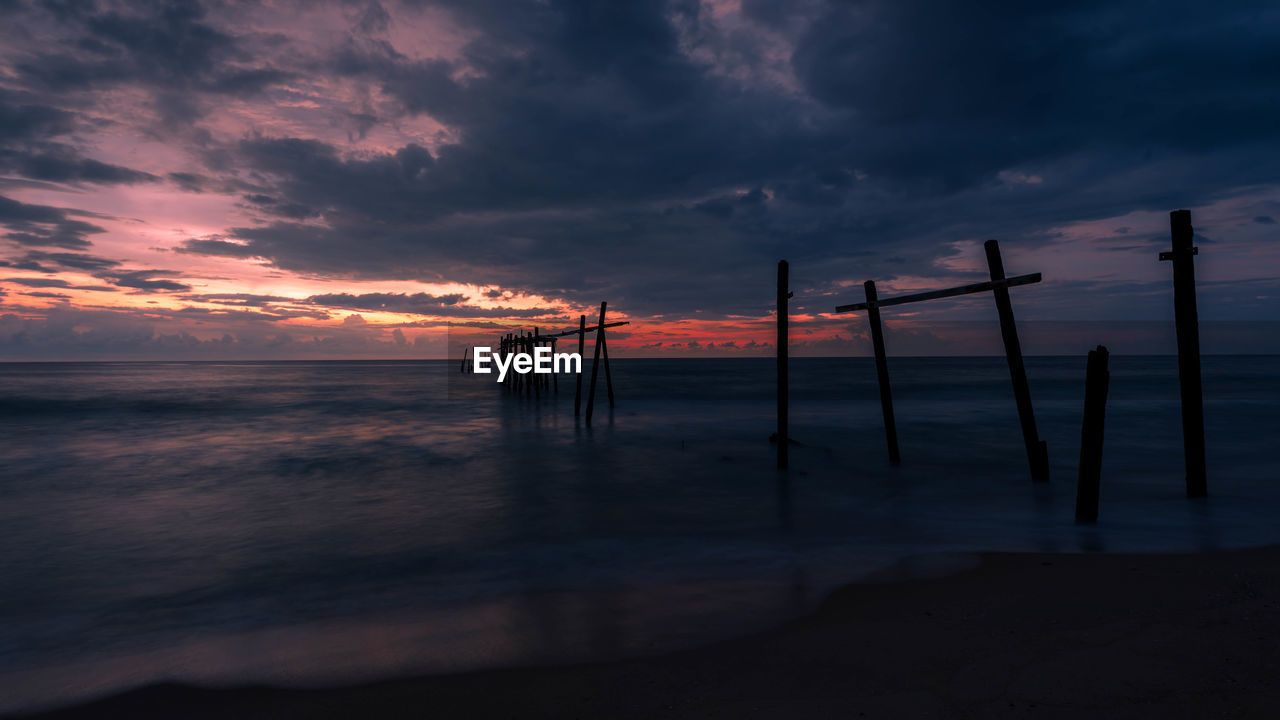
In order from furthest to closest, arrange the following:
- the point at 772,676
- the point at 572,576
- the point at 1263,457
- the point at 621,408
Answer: the point at 621,408 → the point at 1263,457 → the point at 572,576 → the point at 772,676

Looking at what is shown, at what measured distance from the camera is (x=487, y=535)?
342 inches

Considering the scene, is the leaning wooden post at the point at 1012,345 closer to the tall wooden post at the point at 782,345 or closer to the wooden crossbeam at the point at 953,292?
the wooden crossbeam at the point at 953,292

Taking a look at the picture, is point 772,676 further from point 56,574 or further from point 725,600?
point 56,574

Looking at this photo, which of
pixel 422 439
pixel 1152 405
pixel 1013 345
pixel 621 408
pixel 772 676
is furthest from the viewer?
pixel 621 408

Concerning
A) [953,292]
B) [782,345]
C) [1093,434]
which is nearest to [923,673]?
[1093,434]

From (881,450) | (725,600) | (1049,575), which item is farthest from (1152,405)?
(725,600)

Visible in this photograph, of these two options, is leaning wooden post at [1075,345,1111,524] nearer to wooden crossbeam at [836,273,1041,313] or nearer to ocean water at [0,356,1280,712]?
ocean water at [0,356,1280,712]

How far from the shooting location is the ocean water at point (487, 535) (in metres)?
4.89

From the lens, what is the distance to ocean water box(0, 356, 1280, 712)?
4.89 meters

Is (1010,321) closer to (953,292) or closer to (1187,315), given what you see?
Result: (953,292)

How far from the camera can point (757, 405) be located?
33.1 m

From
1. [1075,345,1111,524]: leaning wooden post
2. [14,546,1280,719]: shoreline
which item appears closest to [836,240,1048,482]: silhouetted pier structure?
[1075,345,1111,524]: leaning wooden post

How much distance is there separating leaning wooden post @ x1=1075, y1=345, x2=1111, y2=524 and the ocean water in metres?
0.30

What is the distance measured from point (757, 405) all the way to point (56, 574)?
95.1 ft
